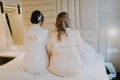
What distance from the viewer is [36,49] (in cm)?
208

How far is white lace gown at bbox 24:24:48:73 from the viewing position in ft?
6.82

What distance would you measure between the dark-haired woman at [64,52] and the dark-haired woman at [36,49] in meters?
0.13

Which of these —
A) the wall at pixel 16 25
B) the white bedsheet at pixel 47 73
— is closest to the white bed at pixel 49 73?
the white bedsheet at pixel 47 73

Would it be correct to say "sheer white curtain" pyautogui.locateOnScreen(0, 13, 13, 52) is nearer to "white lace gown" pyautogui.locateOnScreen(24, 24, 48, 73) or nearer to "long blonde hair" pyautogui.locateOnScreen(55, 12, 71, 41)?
"white lace gown" pyautogui.locateOnScreen(24, 24, 48, 73)

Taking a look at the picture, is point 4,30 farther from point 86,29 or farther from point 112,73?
point 112,73

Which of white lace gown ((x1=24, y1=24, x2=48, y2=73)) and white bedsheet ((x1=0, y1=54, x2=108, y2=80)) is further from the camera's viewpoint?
white lace gown ((x1=24, y1=24, x2=48, y2=73))

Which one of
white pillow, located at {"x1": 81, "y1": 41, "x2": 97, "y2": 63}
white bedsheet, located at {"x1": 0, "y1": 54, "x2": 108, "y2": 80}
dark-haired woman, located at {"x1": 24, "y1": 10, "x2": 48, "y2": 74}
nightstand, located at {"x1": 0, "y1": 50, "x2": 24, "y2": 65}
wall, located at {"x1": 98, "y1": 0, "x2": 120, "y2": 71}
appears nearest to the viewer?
white bedsheet, located at {"x1": 0, "y1": 54, "x2": 108, "y2": 80}

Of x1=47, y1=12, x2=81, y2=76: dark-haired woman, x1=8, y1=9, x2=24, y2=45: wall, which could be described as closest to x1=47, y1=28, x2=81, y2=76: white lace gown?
x1=47, y1=12, x2=81, y2=76: dark-haired woman

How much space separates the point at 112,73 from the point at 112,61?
0.41 metres

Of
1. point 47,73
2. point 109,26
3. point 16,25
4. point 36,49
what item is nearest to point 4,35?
point 16,25

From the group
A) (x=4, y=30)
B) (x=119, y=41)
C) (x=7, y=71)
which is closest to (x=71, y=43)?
(x=7, y=71)

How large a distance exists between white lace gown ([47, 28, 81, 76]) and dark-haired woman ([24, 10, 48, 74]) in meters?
0.14

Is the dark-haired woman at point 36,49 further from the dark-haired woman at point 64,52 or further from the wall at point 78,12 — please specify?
the wall at point 78,12

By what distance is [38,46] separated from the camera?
2.09 metres
